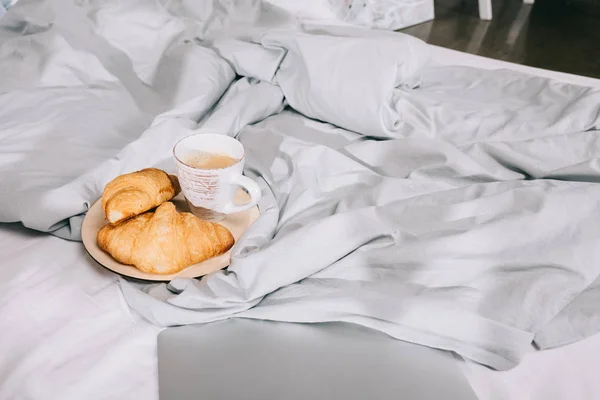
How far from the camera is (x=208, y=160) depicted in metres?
0.67

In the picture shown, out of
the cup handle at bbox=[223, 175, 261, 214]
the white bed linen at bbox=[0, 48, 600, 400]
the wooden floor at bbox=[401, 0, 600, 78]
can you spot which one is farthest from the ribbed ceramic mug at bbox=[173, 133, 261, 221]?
the wooden floor at bbox=[401, 0, 600, 78]

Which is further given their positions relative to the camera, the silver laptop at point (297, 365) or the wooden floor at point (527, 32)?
the wooden floor at point (527, 32)

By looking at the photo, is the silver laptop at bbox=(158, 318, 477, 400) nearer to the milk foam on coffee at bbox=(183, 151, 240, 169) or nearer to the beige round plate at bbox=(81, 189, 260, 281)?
the beige round plate at bbox=(81, 189, 260, 281)

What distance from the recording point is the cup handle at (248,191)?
617mm

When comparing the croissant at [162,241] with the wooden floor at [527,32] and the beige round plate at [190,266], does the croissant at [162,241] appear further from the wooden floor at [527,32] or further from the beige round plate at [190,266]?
the wooden floor at [527,32]

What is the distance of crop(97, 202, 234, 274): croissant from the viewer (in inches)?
21.8

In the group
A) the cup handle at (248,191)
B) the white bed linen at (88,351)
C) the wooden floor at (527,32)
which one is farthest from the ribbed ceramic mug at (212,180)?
the wooden floor at (527,32)

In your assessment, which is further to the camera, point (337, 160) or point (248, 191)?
point (337, 160)

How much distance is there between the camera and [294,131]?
2.81 ft

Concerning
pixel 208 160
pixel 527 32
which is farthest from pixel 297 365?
pixel 527 32

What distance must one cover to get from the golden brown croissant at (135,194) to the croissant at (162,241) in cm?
1

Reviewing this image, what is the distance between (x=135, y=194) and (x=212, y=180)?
8 cm

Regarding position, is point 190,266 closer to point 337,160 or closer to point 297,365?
point 297,365

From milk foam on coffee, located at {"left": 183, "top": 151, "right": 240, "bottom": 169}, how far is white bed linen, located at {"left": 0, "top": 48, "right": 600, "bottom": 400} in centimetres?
16
